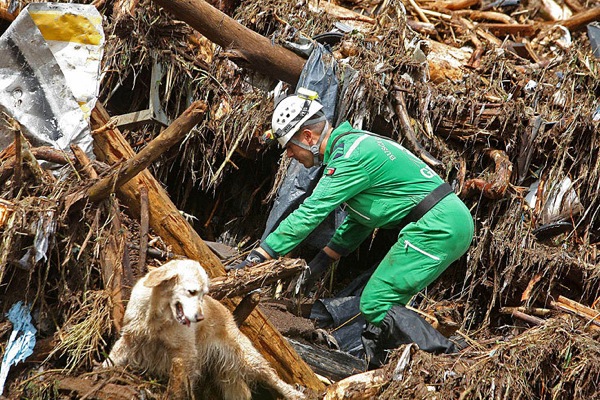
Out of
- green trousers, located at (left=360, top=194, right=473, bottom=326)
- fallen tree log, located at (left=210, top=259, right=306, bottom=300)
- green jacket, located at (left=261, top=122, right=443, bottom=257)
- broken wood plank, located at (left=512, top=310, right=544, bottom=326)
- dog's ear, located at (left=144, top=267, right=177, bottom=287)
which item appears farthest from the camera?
broken wood plank, located at (left=512, top=310, right=544, bottom=326)

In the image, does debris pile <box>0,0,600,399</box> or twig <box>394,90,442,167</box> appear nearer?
debris pile <box>0,0,600,399</box>

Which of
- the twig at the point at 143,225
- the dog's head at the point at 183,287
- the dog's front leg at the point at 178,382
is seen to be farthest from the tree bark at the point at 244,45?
the dog's front leg at the point at 178,382

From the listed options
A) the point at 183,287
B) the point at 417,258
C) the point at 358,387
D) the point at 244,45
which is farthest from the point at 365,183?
the point at 244,45

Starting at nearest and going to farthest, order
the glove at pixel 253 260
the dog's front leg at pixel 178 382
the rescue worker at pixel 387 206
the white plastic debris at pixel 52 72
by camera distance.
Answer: the dog's front leg at pixel 178 382 < the glove at pixel 253 260 < the rescue worker at pixel 387 206 < the white plastic debris at pixel 52 72

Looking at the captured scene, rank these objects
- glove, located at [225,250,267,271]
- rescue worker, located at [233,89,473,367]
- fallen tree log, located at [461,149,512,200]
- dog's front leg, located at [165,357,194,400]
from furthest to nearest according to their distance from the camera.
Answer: fallen tree log, located at [461,149,512,200], rescue worker, located at [233,89,473,367], glove, located at [225,250,267,271], dog's front leg, located at [165,357,194,400]

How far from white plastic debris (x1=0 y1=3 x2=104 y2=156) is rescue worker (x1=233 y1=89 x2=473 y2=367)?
4.81 feet

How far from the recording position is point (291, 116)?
21.3ft

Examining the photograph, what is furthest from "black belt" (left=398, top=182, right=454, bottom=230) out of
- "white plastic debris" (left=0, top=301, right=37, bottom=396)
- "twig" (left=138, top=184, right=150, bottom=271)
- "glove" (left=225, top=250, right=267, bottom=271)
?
"white plastic debris" (left=0, top=301, right=37, bottom=396)

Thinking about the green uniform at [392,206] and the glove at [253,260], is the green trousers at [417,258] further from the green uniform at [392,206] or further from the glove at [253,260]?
the glove at [253,260]

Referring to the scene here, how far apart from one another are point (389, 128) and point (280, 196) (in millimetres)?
1310

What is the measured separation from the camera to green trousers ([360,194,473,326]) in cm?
635

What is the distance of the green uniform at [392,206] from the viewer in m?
6.27

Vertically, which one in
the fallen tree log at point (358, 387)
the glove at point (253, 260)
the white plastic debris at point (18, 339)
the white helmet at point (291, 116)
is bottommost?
the white plastic debris at point (18, 339)

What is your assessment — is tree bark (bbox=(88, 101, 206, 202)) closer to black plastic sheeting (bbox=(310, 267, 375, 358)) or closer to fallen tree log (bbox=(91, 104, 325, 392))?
fallen tree log (bbox=(91, 104, 325, 392))
